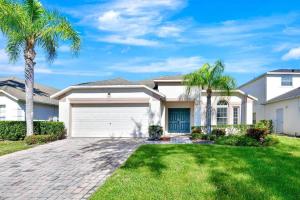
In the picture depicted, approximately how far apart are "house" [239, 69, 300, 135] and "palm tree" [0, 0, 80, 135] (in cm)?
1755

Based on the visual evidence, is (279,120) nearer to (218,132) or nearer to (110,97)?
(218,132)

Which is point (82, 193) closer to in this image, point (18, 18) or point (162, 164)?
point (162, 164)

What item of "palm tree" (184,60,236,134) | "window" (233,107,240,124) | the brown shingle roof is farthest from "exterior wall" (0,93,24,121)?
the brown shingle roof

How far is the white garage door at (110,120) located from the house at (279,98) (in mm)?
12113

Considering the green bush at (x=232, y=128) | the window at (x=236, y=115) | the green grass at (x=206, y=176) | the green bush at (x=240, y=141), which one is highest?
the window at (x=236, y=115)

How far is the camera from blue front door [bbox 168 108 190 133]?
25.5 metres

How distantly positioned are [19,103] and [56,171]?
15.7 m

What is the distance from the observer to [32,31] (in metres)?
18.4

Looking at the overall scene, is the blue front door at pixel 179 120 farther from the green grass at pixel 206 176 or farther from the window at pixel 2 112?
the window at pixel 2 112

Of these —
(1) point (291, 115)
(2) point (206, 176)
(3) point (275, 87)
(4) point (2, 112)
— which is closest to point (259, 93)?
(3) point (275, 87)

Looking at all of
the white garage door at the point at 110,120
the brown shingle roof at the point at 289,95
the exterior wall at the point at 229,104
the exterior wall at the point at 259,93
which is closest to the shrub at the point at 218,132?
the exterior wall at the point at 229,104

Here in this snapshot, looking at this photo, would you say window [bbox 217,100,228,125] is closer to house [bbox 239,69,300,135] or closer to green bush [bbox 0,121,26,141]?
house [bbox 239,69,300,135]

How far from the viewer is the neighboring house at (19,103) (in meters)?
24.0

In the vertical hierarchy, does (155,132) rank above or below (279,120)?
below
